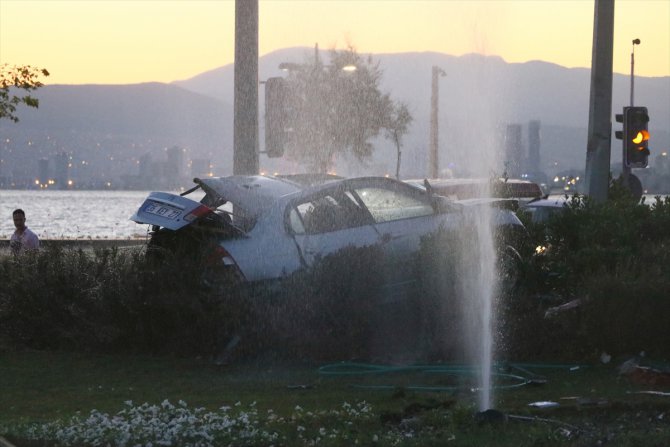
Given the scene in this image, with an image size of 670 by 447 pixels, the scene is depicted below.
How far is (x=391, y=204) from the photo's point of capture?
14.1m

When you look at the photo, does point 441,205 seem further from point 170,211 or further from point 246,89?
point 246,89

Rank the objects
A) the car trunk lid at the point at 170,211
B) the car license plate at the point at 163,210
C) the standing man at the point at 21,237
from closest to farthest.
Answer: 1. the car trunk lid at the point at 170,211
2. the car license plate at the point at 163,210
3. the standing man at the point at 21,237

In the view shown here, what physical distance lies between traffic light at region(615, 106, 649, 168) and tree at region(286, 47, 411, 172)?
73.9 ft

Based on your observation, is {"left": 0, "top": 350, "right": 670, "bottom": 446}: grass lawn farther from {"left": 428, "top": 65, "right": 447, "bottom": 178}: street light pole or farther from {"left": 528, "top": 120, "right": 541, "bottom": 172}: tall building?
{"left": 528, "top": 120, "right": 541, "bottom": 172}: tall building

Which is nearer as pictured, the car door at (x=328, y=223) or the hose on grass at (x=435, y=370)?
the hose on grass at (x=435, y=370)

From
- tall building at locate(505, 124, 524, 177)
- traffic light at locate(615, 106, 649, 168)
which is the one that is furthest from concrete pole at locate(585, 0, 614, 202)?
tall building at locate(505, 124, 524, 177)

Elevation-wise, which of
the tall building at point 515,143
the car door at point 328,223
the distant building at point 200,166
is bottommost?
the distant building at point 200,166

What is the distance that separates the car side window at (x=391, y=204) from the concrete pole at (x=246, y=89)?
5.50m

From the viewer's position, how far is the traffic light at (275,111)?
1920 cm

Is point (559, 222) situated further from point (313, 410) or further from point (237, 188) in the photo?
point (313, 410)

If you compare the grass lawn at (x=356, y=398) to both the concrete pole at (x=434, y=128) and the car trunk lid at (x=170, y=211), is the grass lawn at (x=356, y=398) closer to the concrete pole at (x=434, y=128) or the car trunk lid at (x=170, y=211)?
the car trunk lid at (x=170, y=211)

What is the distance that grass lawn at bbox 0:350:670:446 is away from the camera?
7.73 m

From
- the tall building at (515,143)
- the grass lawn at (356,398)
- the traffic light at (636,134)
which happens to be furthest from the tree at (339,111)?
the grass lawn at (356,398)

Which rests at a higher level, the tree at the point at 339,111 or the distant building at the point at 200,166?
the tree at the point at 339,111
